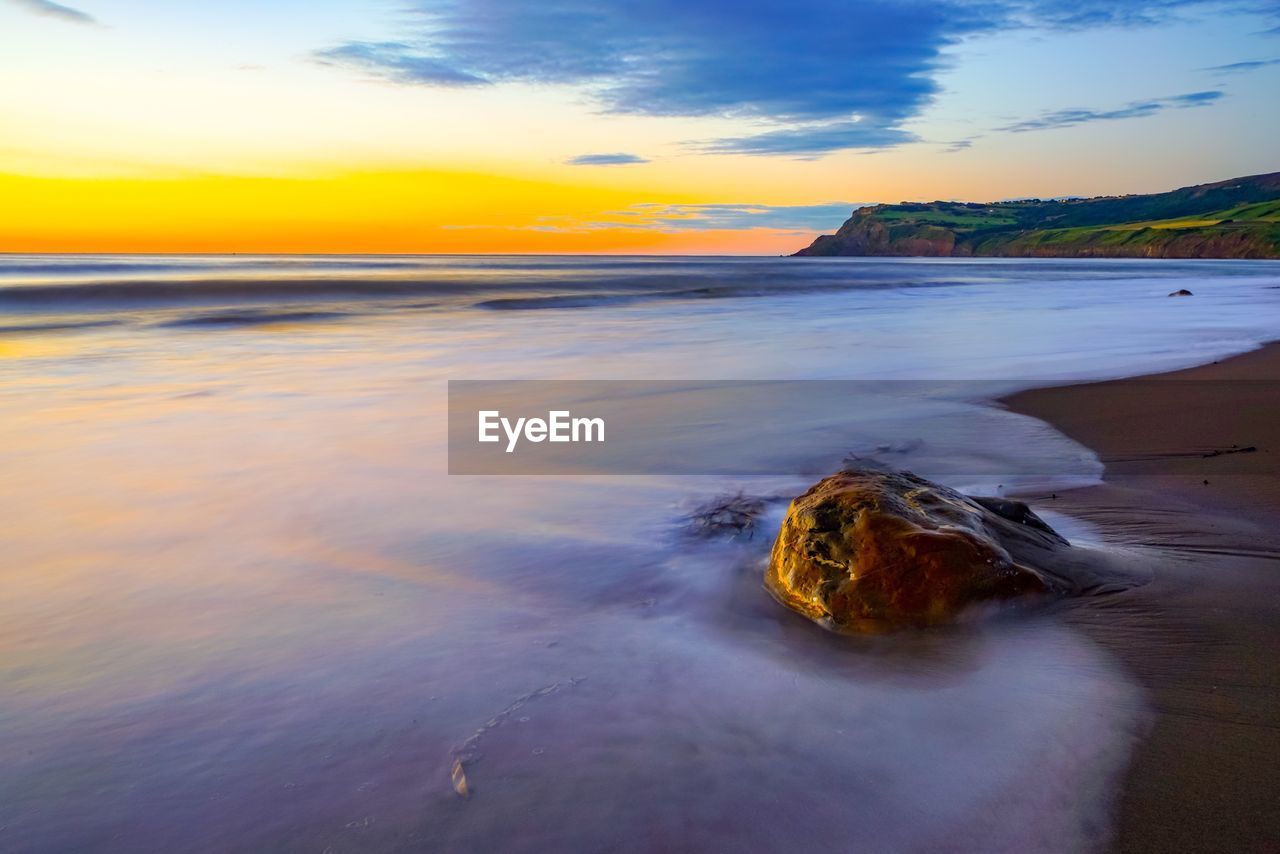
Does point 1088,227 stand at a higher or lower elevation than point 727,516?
higher

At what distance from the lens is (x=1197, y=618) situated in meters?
3.27

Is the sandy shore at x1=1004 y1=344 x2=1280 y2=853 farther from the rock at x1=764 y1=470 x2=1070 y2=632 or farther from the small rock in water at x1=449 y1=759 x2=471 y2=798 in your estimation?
the small rock in water at x1=449 y1=759 x2=471 y2=798

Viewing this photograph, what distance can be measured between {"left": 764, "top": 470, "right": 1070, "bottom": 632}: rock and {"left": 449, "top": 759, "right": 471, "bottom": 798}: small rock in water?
61.4 inches

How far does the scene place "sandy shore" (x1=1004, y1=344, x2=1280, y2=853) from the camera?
2.22 metres

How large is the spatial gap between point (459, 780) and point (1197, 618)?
284 centimetres

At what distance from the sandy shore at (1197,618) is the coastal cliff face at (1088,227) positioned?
95640 mm

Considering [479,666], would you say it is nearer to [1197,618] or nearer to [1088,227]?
[1197,618]

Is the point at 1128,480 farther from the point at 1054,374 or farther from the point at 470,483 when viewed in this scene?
the point at 1054,374

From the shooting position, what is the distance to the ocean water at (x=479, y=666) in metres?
2.33

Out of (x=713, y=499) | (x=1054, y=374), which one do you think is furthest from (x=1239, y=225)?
(x=713, y=499)

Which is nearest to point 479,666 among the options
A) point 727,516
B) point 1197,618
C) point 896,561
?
point 896,561

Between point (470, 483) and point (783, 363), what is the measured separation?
25.3 ft

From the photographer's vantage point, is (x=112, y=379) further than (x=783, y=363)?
No

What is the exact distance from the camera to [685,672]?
3129 mm
